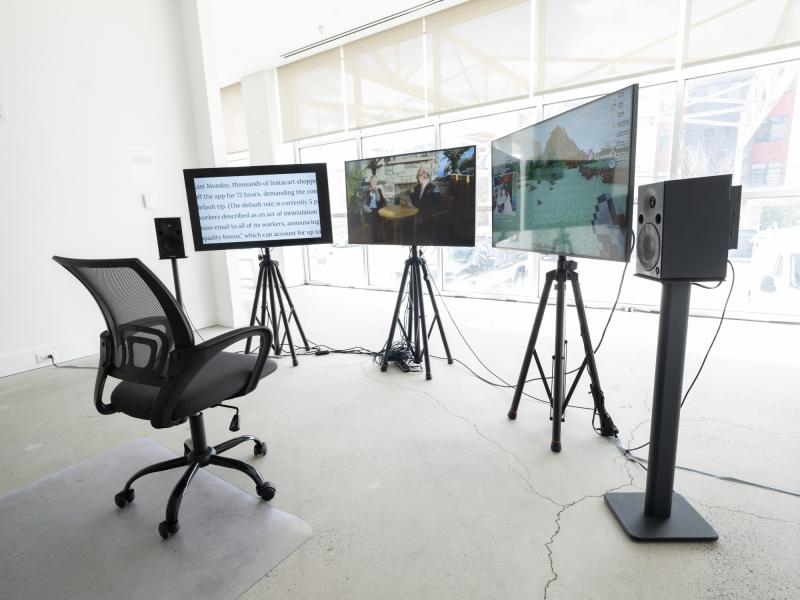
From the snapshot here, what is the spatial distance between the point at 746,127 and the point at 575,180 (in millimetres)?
3466

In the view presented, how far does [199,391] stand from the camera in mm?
1581

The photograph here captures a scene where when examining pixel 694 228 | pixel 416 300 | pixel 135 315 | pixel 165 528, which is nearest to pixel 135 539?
pixel 165 528

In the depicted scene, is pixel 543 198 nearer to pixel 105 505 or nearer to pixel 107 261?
pixel 107 261

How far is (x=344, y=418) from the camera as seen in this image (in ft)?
8.32

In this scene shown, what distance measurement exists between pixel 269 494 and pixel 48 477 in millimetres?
1176

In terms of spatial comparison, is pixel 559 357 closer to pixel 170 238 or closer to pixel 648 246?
pixel 648 246

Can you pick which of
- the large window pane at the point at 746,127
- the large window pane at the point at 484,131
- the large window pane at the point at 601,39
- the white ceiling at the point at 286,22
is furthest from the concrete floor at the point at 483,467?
the white ceiling at the point at 286,22

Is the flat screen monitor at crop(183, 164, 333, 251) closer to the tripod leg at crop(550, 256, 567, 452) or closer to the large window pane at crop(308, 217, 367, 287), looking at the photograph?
the tripod leg at crop(550, 256, 567, 452)

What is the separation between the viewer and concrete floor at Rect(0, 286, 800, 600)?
55.2 inches

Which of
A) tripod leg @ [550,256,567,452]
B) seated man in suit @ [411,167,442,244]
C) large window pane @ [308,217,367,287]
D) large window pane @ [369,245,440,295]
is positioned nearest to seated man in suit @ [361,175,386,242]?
seated man in suit @ [411,167,442,244]

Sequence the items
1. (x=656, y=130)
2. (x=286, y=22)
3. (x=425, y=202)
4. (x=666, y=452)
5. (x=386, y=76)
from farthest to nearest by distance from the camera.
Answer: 1. (x=386, y=76)
2. (x=286, y=22)
3. (x=656, y=130)
4. (x=425, y=202)
5. (x=666, y=452)

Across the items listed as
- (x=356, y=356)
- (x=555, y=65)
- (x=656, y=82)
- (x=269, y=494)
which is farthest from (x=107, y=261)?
(x=656, y=82)

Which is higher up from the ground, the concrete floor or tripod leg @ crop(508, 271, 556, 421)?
tripod leg @ crop(508, 271, 556, 421)

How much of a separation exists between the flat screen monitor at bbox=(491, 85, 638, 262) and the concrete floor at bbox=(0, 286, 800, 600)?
3.41 ft
